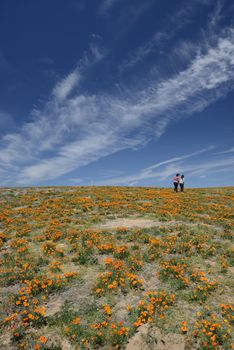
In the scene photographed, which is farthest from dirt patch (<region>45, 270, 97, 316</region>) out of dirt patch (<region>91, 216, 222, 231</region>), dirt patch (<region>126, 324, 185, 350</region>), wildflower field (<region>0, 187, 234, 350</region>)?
dirt patch (<region>91, 216, 222, 231</region>)

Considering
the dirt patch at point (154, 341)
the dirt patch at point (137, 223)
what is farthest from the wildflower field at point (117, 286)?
the dirt patch at point (137, 223)

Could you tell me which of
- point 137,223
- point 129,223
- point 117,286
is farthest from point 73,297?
point 137,223

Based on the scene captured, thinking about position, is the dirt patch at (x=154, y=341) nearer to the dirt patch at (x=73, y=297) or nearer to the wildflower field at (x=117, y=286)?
the wildflower field at (x=117, y=286)

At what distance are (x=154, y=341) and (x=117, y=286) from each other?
9.51 ft

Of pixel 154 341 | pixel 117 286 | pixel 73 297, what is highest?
pixel 117 286

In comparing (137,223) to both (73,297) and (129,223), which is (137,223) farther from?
(73,297)

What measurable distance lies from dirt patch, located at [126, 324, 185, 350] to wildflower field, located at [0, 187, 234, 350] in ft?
0.10

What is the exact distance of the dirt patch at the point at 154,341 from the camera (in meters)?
6.97

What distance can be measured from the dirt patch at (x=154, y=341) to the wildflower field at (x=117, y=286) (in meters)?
0.03

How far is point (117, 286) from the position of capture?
9.80 metres

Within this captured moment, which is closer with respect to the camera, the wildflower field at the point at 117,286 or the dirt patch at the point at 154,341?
the dirt patch at the point at 154,341

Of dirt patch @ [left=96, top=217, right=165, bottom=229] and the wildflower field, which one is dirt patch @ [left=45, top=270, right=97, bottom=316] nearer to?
the wildflower field

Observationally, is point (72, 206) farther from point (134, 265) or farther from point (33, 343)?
point (33, 343)

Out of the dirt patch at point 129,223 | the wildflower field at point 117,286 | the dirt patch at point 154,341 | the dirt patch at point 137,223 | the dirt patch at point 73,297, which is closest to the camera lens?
the dirt patch at point 154,341
